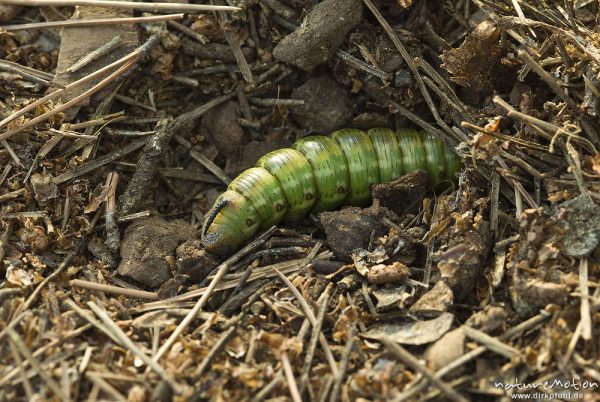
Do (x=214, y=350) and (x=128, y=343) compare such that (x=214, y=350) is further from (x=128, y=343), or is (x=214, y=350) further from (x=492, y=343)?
(x=492, y=343)

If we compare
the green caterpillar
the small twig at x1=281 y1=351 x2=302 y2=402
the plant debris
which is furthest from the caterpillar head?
the small twig at x1=281 y1=351 x2=302 y2=402

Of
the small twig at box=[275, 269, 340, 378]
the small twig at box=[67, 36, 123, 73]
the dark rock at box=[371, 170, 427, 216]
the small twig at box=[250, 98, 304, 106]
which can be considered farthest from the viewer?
the small twig at box=[250, 98, 304, 106]

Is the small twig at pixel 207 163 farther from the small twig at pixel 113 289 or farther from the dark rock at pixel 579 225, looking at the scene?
the dark rock at pixel 579 225

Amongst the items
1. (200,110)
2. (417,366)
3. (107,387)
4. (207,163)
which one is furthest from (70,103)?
(417,366)

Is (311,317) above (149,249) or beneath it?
beneath

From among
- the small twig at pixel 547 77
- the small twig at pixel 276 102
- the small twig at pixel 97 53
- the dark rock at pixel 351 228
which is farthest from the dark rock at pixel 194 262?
the small twig at pixel 547 77

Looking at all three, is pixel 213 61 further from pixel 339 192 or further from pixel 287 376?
pixel 287 376

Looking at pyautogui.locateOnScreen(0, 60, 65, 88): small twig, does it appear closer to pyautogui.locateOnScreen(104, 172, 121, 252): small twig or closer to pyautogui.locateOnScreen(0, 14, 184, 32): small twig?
pyautogui.locateOnScreen(0, 14, 184, 32): small twig
